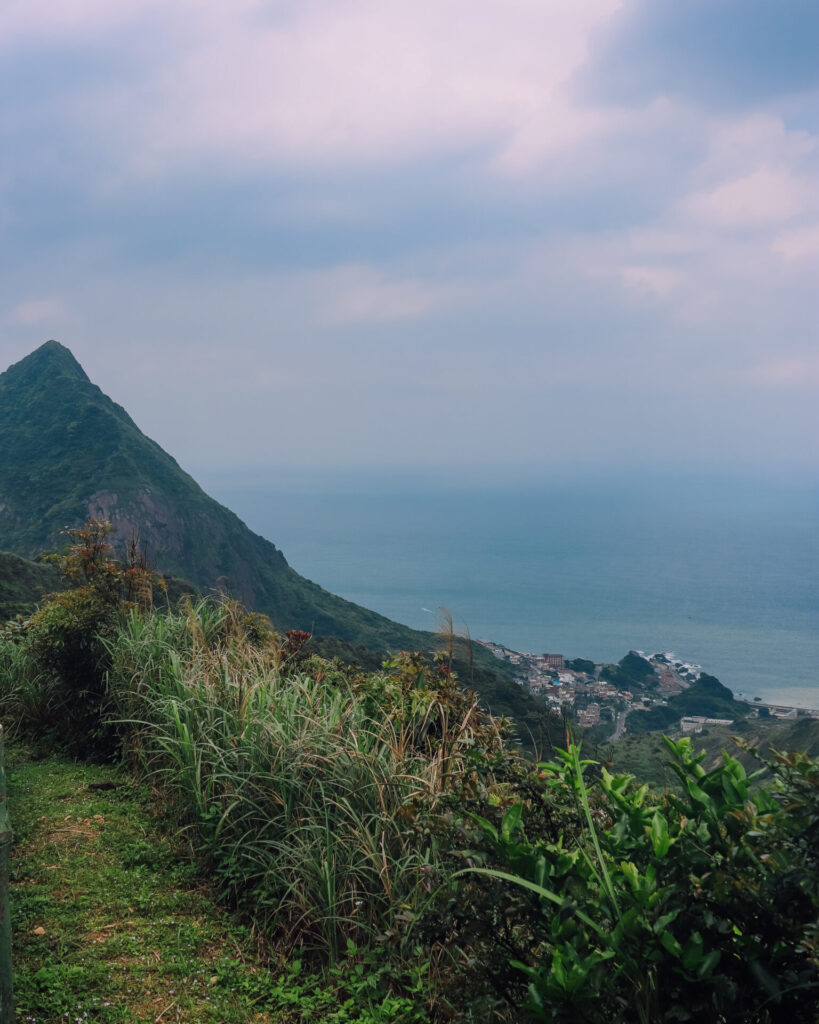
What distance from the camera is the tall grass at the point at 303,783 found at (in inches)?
130

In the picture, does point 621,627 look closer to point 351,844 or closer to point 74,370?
point 74,370

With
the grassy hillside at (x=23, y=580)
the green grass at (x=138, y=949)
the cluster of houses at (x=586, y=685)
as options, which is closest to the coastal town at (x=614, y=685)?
the cluster of houses at (x=586, y=685)

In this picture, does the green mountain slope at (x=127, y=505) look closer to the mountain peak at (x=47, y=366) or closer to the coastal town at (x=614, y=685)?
the mountain peak at (x=47, y=366)

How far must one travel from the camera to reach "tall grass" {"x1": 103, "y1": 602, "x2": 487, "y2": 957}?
3.31m

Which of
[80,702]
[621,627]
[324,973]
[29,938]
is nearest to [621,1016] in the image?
[324,973]

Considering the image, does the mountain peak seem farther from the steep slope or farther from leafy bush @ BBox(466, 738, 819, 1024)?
leafy bush @ BBox(466, 738, 819, 1024)

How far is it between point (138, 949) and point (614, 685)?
38937 mm

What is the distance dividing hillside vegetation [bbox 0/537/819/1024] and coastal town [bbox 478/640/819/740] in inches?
622

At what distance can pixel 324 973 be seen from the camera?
10.1 feet

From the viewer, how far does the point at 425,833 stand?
2766 millimetres


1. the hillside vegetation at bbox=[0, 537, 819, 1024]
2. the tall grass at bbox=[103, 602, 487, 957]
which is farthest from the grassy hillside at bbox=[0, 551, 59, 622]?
the tall grass at bbox=[103, 602, 487, 957]

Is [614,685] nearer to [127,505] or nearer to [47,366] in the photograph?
[127,505]

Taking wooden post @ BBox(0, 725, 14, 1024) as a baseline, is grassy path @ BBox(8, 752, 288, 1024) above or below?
below

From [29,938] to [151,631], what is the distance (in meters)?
2.96
